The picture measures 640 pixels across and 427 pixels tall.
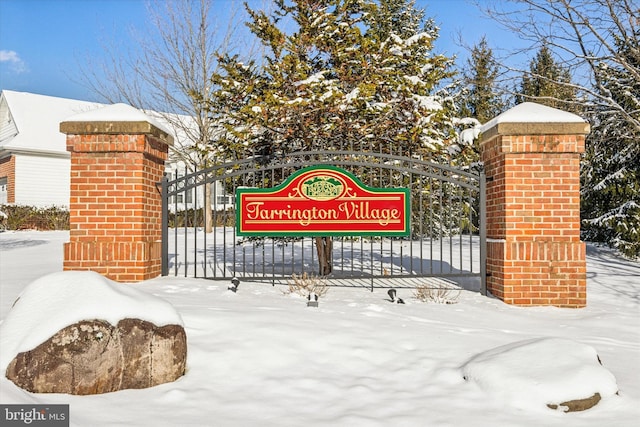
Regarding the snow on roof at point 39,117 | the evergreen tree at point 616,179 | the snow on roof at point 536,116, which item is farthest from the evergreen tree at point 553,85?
the snow on roof at point 39,117

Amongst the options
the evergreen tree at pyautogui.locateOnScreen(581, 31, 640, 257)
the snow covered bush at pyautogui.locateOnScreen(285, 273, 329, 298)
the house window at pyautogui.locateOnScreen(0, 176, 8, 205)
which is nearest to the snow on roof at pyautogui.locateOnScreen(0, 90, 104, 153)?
the house window at pyautogui.locateOnScreen(0, 176, 8, 205)

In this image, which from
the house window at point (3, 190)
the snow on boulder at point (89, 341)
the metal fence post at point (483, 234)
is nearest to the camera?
the snow on boulder at point (89, 341)

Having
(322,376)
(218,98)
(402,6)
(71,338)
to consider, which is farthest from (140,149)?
(402,6)

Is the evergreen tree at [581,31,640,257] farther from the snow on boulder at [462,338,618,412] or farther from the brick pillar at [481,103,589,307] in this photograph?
the snow on boulder at [462,338,618,412]

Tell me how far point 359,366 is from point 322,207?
326cm

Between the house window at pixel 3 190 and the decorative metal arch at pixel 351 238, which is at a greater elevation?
the house window at pixel 3 190

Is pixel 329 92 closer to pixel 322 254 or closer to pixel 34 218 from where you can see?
pixel 322 254

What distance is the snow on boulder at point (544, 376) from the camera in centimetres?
302

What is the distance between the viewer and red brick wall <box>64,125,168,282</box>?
6.13 meters

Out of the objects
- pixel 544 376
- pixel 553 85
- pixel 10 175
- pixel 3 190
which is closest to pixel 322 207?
pixel 544 376

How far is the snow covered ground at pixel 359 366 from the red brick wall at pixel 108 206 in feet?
2.45

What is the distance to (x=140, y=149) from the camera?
6.17 m

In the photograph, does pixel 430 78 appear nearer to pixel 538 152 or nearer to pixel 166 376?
pixel 538 152

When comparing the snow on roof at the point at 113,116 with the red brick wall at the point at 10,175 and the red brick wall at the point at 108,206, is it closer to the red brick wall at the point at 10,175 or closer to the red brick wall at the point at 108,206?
the red brick wall at the point at 108,206
